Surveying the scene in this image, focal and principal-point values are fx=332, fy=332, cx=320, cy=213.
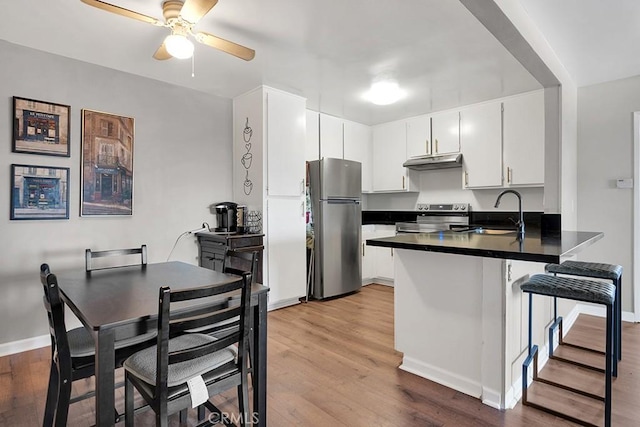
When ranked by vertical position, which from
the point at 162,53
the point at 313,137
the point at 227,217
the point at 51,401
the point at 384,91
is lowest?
the point at 51,401

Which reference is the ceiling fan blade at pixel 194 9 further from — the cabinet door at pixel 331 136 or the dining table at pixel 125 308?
the cabinet door at pixel 331 136

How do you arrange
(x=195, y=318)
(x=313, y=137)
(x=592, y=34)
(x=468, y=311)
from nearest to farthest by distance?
1. (x=195, y=318)
2. (x=468, y=311)
3. (x=592, y=34)
4. (x=313, y=137)

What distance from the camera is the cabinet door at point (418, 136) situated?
4.57 m

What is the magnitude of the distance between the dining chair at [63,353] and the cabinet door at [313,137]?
10.2 feet

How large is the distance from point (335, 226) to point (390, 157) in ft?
5.13

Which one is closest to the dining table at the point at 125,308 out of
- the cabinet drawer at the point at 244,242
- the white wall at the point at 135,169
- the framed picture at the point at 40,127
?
the cabinet drawer at the point at 244,242

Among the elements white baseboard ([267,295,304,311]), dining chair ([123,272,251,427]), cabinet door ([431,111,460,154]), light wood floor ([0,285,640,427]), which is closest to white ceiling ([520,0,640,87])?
cabinet door ([431,111,460,154])

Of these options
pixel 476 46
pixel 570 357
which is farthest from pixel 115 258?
pixel 570 357

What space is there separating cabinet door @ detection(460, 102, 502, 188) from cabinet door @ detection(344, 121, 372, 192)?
1414 mm

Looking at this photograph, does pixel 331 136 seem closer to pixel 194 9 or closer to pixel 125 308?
pixel 194 9

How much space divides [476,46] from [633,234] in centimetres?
247

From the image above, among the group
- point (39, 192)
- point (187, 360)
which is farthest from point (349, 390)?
point (39, 192)

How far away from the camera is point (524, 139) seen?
3781 millimetres

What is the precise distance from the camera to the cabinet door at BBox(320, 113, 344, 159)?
4.50 m
